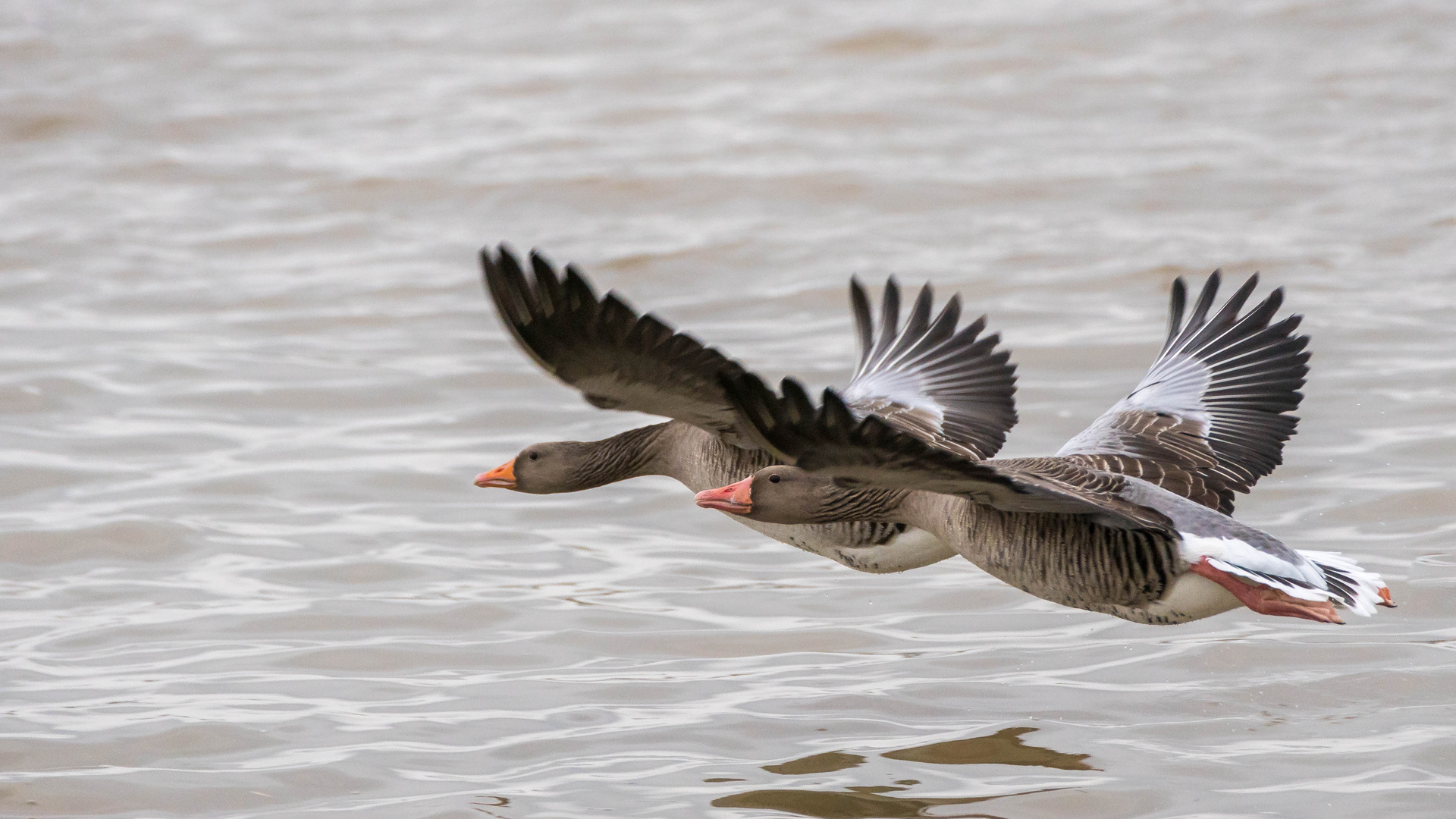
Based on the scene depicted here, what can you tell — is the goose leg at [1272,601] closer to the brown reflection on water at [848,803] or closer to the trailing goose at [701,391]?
the brown reflection on water at [848,803]

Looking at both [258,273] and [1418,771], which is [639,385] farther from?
[258,273]

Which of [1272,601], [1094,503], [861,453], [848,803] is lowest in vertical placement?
[848,803]

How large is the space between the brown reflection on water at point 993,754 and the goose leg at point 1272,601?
3.22 ft

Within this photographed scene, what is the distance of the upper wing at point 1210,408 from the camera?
301 inches

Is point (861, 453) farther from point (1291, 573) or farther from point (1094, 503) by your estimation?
point (1291, 573)

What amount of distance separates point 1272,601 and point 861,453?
187cm

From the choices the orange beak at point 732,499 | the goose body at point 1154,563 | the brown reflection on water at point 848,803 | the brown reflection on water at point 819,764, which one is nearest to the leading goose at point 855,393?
the orange beak at point 732,499

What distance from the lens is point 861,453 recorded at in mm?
5676

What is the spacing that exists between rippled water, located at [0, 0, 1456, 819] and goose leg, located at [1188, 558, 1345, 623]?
74 centimetres

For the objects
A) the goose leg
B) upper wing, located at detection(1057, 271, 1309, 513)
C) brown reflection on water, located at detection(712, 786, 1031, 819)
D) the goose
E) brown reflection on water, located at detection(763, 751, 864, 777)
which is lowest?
brown reflection on water, located at detection(712, 786, 1031, 819)

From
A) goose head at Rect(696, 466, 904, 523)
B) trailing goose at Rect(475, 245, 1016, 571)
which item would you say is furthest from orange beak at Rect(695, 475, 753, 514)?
trailing goose at Rect(475, 245, 1016, 571)

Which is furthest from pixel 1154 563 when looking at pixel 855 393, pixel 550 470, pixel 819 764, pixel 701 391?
pixel 550 470

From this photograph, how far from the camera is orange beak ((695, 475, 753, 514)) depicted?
7.08 metres

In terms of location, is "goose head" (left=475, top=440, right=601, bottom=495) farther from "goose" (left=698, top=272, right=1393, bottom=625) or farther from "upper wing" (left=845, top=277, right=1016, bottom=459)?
"goose" (left=698, top=272, right=1393, bottom=625)
